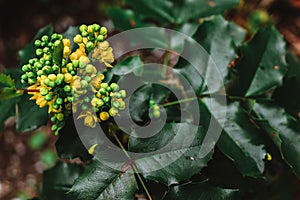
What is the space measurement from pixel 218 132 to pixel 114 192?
36 cm

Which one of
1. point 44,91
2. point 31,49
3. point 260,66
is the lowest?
point 260,66

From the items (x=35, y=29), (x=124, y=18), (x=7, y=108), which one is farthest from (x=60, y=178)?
(x=35, y=29)

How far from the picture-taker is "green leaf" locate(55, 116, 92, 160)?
100cm

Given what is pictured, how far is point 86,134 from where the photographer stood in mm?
1007

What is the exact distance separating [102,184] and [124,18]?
885 millimetres

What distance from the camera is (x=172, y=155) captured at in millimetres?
944

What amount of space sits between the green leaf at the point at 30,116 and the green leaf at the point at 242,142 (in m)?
0.49

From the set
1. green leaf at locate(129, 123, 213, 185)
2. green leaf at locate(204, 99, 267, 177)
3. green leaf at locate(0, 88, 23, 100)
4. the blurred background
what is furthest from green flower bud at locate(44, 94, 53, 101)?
the blurred background

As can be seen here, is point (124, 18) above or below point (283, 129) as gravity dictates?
above

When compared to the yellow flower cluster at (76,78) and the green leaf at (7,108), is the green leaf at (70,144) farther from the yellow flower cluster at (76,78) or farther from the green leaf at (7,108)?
the green leaf at (7,108)

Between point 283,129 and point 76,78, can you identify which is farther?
point 283,129

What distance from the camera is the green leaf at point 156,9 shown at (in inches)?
60.1

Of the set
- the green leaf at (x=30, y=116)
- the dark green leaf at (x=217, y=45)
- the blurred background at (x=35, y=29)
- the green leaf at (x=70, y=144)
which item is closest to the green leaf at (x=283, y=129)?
the dark green leaf at (x=217, y=45)

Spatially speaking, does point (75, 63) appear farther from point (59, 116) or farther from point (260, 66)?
point (260, 66)
